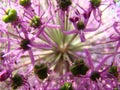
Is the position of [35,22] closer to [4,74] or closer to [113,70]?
[4,74]

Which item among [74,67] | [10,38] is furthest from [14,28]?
[74,67]

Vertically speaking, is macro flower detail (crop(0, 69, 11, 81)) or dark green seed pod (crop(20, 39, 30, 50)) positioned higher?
dark green seed pod (crop(20, 39, 30, 50))

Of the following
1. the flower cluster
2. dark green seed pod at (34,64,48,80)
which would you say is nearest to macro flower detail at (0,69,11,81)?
the flower cluster

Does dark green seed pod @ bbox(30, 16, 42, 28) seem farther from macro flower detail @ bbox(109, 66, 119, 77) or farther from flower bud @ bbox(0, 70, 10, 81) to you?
macro flower detail @ bbox(109, 66, 119, 77)

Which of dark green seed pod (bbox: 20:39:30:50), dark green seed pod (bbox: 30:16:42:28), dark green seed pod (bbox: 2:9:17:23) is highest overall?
dark green seed pod (bbox: 2:9:17:23)

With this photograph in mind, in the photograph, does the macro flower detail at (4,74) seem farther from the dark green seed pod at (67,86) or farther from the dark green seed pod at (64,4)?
the dark green seed pod at (64,4)

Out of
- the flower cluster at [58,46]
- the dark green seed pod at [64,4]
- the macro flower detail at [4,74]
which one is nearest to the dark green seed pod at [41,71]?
the flower cluster at [58,46]

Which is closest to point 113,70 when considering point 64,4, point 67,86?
point 67,86
